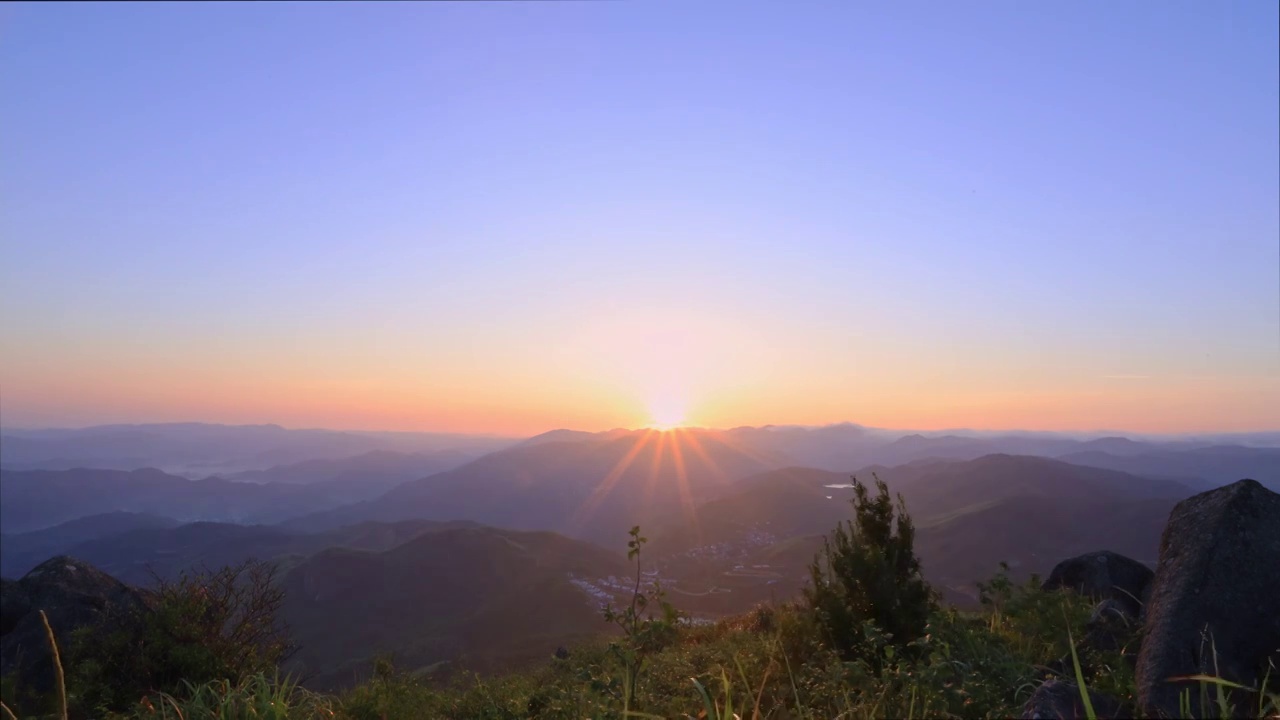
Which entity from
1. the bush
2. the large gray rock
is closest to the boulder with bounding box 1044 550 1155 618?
the large gray rock

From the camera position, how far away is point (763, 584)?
364ft

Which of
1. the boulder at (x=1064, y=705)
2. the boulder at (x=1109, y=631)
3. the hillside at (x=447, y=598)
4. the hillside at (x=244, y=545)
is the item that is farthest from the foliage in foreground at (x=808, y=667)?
the hillside at (x=244, y=545)

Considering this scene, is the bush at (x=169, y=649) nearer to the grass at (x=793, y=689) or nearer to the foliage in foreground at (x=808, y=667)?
the foliage in foreground at (x=808, y=667)

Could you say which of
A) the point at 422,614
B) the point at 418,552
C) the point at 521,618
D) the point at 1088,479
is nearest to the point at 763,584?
the point at 521,618

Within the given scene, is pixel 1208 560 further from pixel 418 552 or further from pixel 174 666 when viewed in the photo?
pixel 418 552

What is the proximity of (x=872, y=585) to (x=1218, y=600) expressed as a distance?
14.2ft

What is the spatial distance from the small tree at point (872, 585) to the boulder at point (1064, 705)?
493 centimetres

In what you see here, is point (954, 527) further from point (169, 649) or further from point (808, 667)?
point (169, 649)

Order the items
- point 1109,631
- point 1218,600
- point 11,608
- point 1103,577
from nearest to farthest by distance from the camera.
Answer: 1. point 1218,600
2. point 1109,631
3. point 11,608
4. point 1103,577

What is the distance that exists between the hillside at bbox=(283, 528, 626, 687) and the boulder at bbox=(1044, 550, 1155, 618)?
60.8 m

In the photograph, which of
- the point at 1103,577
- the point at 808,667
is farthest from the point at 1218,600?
the point at 1103,577

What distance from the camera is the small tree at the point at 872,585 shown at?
29.3 feet

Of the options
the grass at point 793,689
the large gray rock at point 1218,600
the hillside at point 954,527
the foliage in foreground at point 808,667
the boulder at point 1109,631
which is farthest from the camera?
the hillside at point 954,527

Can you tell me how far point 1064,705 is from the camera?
12.0 ft
